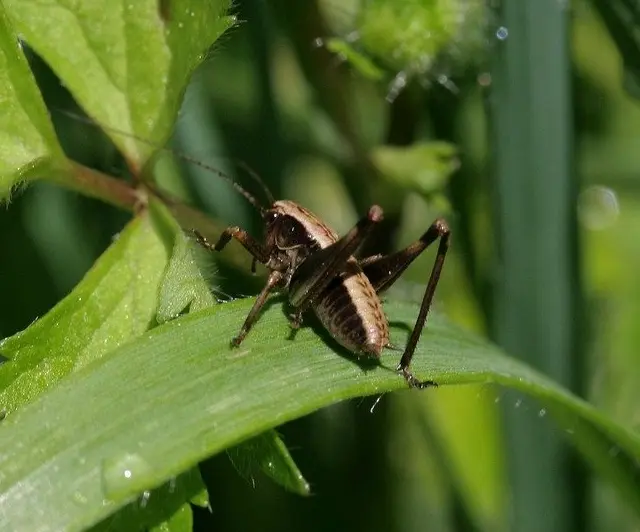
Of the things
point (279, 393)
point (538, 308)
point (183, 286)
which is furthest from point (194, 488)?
point (538, 308)

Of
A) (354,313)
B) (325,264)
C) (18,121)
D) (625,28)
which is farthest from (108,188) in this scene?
(625,28)

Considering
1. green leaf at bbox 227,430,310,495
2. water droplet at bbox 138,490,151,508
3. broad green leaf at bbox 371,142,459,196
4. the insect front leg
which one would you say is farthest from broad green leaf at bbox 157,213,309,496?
broad green leaf at bbox 371,142,459,196

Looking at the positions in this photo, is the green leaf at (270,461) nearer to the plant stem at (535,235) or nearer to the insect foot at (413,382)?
the insect foot at (413,382)

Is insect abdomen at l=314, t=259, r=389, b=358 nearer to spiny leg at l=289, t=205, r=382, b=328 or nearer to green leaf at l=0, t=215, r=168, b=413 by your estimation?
spiny leg at l=289, t=205, r=382, b=328

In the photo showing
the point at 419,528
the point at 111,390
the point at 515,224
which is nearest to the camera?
the point at 111,390

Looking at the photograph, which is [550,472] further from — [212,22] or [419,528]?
[212,22]

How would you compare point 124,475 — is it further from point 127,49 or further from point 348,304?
point 127,49
